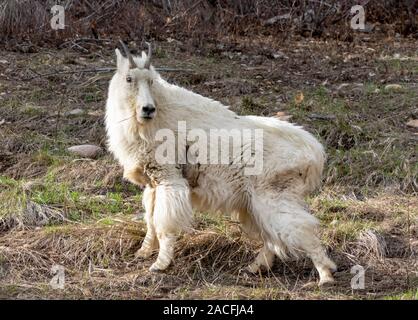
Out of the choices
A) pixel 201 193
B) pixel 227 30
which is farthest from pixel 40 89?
pixel 201 193

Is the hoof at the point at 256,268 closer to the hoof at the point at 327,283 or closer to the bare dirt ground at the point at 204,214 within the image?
the bare dirt ground at the point at 204,214

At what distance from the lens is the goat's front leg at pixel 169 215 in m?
6.30

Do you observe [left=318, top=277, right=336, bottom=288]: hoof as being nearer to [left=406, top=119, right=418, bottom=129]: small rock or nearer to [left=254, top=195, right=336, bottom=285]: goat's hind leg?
[left=254, top=195, right=336, bottom=285]: goat's hind leg

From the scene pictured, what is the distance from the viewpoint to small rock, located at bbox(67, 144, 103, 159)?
8648 mm

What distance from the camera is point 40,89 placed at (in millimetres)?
10477

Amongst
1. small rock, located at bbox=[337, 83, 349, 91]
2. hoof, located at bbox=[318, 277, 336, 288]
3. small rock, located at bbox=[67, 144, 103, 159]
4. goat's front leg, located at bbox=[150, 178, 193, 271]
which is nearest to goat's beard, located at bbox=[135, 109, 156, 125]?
goat's front leg, located at bbox=[150, 178, 193, 271]

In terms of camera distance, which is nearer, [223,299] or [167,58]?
[223,299]

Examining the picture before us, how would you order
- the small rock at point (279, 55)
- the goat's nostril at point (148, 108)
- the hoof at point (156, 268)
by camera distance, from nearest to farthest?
the goat's nostril at point (148, 108) < the hoof at point (156, 268) < the small rock at point (279, 55)

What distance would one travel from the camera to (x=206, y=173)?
21.1 ft

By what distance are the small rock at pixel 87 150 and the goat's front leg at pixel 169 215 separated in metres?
2.36

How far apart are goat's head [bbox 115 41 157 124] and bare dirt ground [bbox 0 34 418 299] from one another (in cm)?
114

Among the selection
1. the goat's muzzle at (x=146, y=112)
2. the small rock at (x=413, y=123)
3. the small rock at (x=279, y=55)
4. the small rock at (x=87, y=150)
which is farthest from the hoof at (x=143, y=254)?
the small rock at (x=279, y=55)

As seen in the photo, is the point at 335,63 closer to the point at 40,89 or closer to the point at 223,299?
the point at 40,89
